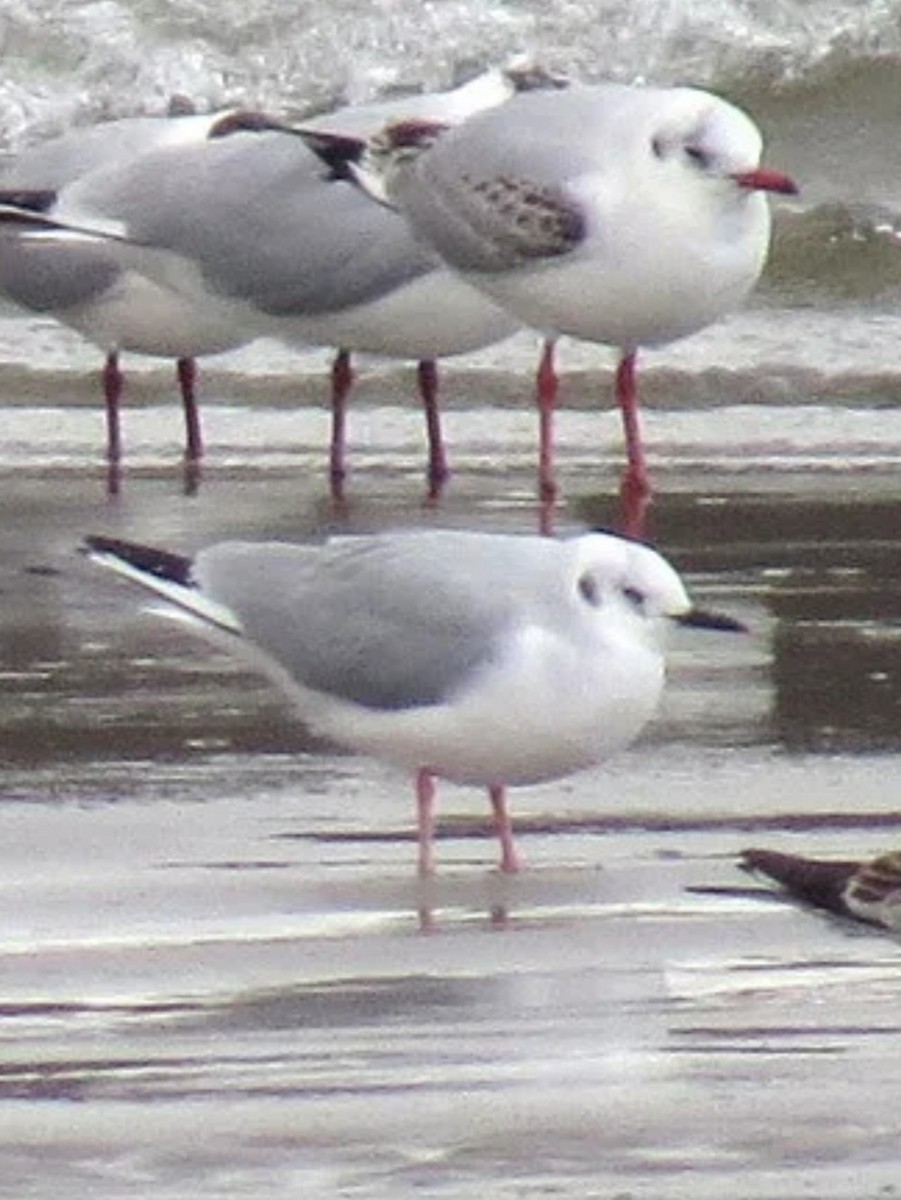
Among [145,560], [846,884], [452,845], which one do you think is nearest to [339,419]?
[145,560]

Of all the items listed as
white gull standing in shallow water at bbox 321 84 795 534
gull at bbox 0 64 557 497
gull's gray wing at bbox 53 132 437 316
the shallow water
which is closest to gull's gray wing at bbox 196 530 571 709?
the shallow water

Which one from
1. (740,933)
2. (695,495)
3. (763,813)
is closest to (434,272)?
(695,495)

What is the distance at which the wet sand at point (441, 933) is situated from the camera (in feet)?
15.1

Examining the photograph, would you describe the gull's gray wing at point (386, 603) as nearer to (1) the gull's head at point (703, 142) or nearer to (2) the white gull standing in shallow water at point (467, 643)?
(2) the white gull standing in shallow water at point (467, 643)

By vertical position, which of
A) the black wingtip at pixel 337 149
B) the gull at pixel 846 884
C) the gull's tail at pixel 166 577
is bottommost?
the black wingtip at pixel 337 149

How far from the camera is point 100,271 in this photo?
11.1 metres

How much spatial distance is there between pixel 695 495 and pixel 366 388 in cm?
218

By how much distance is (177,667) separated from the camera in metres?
7.78

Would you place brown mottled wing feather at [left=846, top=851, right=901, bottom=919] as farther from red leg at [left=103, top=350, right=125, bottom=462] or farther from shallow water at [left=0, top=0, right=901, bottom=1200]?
red leg at [left=103, top=350, right=125, bottom=462]

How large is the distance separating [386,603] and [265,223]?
461cm

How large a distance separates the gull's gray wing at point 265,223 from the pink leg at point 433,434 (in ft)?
0.79

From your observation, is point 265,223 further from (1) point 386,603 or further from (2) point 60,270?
(1) point 386,603

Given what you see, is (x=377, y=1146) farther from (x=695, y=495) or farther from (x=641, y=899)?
(x=695, y=495)

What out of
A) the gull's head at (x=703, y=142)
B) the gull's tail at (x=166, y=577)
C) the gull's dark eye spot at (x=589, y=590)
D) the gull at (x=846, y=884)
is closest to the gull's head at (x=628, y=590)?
the gull's dark eye spot at (x=589, y=590)
